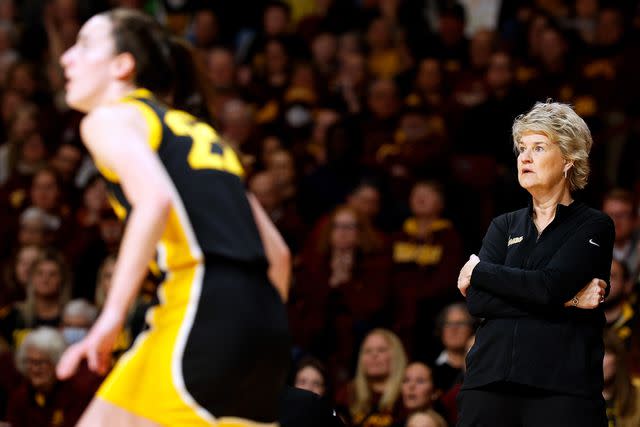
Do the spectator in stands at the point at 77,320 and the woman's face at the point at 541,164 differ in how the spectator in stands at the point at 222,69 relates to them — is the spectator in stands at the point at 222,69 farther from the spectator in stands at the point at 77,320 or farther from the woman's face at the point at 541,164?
the woman's face at the point at 541,164

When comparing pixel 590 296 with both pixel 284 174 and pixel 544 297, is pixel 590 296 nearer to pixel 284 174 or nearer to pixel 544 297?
pixel 544 297

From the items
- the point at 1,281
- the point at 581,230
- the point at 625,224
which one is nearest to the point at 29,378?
the point at 1,281

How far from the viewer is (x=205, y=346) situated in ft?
9.29

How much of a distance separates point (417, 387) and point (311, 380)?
0.69m

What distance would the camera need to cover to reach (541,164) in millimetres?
4105

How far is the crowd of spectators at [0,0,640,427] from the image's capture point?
7.47 metres

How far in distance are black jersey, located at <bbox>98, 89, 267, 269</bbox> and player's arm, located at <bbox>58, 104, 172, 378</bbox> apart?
72 millimetres

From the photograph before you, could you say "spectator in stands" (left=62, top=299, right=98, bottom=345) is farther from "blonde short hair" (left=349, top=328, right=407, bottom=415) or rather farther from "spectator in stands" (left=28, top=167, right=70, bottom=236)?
"blonde short hair" (left=349, top=328, right=407, bottom=415)

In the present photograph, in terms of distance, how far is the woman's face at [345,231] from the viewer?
335 inches

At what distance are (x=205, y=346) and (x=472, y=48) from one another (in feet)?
28.3

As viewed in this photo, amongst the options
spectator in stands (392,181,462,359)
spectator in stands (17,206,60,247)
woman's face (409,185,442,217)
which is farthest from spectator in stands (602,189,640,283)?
spectator in stands (17,206,60,247)

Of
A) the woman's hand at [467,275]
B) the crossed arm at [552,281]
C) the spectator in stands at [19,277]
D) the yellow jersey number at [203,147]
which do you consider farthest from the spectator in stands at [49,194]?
the yellow jersey number at [203,147]

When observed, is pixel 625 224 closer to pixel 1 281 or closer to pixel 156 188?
pixel 1 281

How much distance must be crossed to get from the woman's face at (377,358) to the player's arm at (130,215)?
14.9 feet
